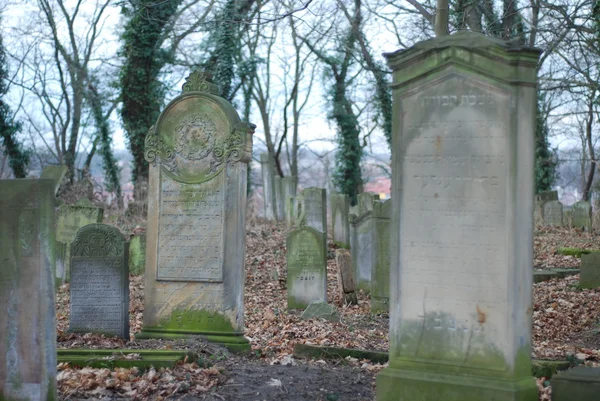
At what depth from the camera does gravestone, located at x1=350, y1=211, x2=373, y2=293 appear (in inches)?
545

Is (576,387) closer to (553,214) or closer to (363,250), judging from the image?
(363,250)

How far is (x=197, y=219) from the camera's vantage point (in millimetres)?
8625

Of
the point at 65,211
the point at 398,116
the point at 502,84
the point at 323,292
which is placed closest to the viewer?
the point at 502,84

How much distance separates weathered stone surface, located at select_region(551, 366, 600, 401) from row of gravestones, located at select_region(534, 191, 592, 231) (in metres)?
17.5

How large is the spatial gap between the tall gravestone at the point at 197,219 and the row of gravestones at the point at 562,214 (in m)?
16.0

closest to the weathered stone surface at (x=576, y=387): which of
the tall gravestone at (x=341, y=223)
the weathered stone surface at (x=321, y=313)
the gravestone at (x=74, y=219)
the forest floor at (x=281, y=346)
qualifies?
the forest floor at (x=281, y=346)

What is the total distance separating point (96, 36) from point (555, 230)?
810 inches

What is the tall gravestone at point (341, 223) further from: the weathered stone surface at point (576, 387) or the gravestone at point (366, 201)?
the weathered stone surface at point (576, 387)

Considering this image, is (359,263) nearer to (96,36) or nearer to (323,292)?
(323,292)

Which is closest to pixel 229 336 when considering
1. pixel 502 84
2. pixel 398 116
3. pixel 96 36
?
pixel 398 116

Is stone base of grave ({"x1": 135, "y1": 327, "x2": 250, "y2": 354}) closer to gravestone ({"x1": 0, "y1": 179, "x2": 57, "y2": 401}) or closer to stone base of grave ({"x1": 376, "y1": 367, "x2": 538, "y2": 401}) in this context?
stone base of grave ({"x1": 376, "y1": 367, "x2": 538, "y2": 401})

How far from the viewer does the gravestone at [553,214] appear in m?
23.5

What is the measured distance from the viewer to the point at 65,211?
16.5 metres

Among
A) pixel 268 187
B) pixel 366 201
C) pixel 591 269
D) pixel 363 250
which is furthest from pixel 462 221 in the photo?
pixel 268 187
